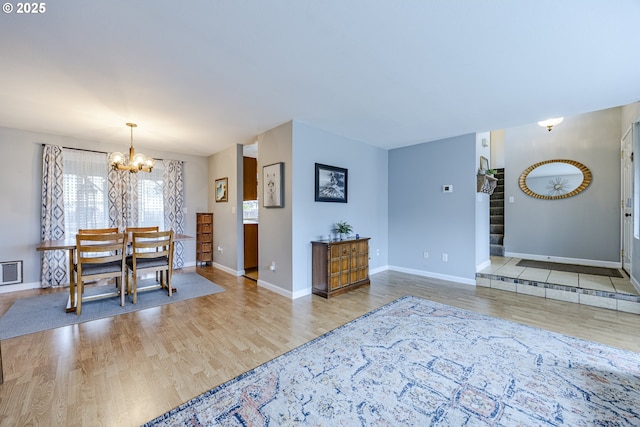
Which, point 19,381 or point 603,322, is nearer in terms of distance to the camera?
point 19,381

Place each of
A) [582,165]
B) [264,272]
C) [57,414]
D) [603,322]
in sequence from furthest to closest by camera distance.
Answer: [582,165] < [264,272] < [603,322] < [57,414]

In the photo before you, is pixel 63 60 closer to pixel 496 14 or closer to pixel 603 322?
pixel 496 14

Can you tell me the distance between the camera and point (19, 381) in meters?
1.75

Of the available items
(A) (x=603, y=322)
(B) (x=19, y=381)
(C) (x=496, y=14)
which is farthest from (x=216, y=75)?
(A) (x=603, y=322)

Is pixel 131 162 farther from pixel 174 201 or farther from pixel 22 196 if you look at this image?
pixel 22 196

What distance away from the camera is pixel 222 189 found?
509 cm

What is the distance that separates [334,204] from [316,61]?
2269 mm

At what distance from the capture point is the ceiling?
5.18ft

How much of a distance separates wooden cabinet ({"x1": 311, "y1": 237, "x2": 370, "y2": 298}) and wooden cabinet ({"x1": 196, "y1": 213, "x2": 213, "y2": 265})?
2.82 metres

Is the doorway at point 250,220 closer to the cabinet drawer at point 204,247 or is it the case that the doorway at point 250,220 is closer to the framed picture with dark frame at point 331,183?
the cabinet drawer at point 204,247

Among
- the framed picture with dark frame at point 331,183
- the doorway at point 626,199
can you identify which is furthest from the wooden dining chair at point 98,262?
the doorway at point 626,199

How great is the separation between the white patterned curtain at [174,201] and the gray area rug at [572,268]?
249 inches

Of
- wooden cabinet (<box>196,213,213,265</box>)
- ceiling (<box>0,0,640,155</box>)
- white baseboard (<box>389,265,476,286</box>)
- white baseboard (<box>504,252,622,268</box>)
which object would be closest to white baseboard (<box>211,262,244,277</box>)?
wooden cabinet (<box>196,213,213,265</box>)

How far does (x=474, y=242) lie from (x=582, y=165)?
2684 millimetres
